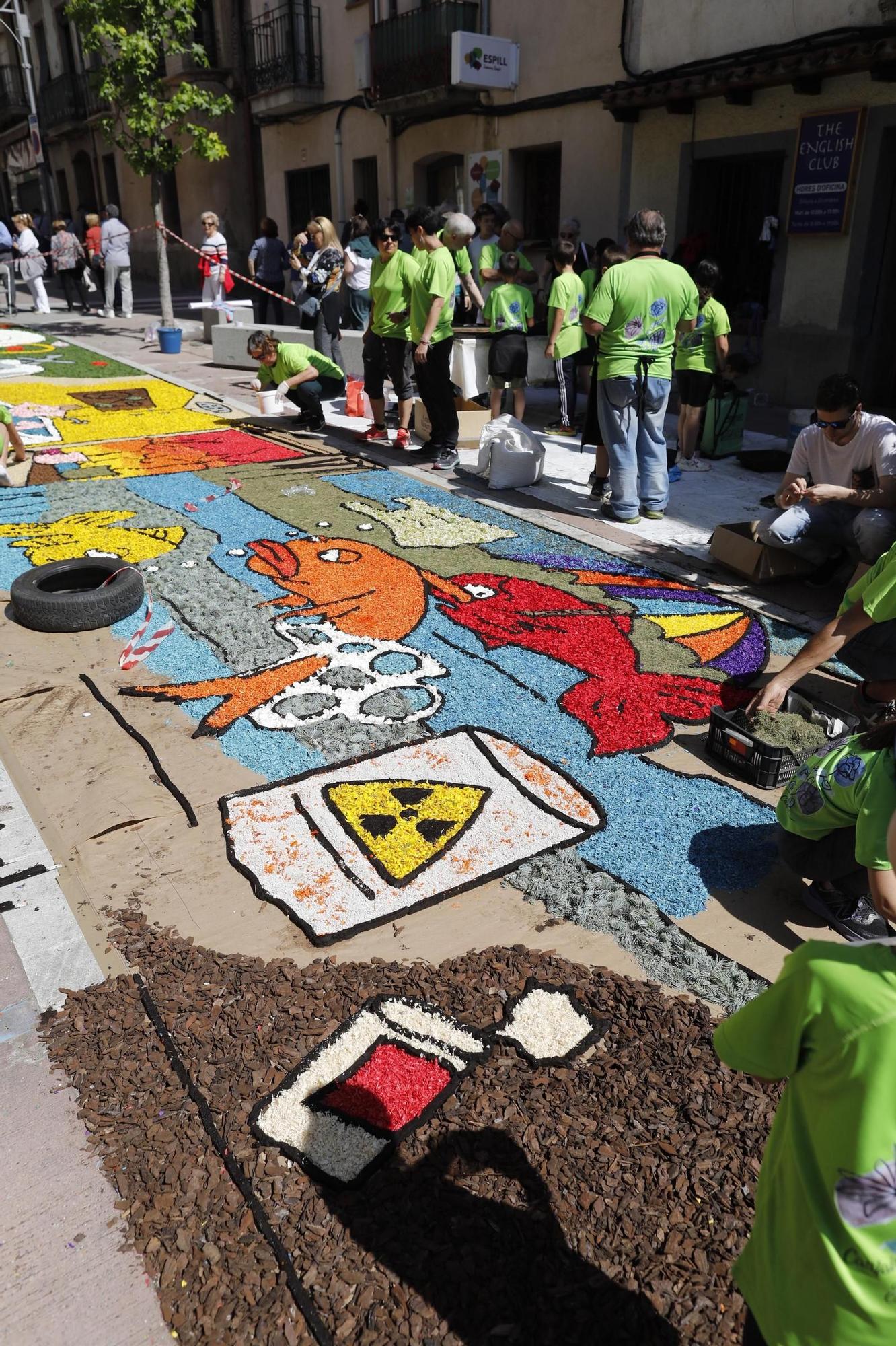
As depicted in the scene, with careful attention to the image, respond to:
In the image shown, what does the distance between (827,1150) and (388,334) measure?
8.32 m

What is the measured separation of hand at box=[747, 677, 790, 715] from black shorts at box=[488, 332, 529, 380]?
18.9 ft

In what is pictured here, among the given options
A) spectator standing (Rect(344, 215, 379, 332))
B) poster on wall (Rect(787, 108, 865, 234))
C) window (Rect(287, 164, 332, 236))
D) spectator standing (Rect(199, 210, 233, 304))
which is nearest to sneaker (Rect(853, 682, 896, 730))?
poster on wall (Rect(787, 108, 865, 234))

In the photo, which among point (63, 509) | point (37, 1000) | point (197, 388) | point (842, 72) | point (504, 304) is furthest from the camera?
point (197, 388)

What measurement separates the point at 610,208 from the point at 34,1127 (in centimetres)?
1439

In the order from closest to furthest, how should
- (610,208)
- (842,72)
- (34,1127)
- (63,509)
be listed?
(34,1127), (63,509), (842,72), (610,208)

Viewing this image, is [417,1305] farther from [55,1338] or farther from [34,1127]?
[34,1127]

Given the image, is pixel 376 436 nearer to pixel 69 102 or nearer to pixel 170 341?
pixel 170 341

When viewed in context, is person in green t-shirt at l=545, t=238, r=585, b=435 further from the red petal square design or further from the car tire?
the red petal square design

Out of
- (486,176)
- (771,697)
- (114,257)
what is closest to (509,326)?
(771,697)

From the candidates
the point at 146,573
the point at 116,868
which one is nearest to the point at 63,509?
the point at 146,573

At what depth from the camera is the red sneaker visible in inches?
375

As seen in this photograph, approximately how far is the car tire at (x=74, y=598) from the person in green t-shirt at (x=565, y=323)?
4.92m

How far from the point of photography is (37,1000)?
276 cm

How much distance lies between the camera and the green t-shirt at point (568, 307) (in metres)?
8.55
